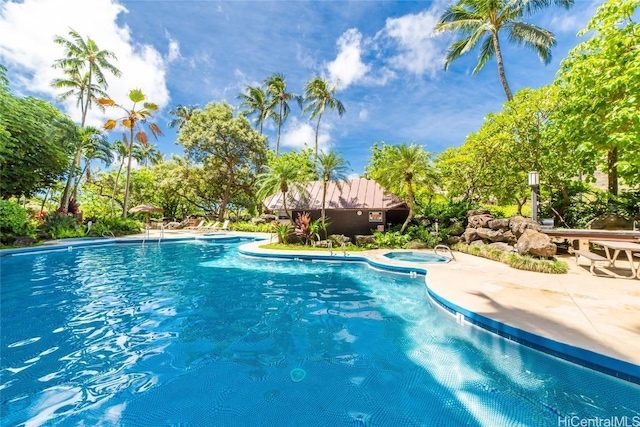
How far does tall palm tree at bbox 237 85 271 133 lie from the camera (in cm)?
3088

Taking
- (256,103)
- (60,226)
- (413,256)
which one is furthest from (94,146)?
(413,256)

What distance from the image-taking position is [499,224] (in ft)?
38.9

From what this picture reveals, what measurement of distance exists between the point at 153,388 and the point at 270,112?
3120 centimetres

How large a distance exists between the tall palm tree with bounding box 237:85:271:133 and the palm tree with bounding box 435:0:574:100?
800 inches

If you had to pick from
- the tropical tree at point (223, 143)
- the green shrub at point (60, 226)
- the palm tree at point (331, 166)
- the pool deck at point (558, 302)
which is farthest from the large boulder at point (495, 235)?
the green shrub at point (60, 226)

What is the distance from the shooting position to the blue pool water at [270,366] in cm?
291

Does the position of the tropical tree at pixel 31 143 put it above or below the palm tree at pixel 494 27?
below

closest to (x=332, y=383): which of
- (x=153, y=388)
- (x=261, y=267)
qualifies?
(x=153, y=388)

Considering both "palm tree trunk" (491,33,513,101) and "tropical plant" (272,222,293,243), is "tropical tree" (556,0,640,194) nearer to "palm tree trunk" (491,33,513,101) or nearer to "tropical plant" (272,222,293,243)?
"palm tree trunk" (491,33,513,101)

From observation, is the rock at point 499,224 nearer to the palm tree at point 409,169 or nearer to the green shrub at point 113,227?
the palm tree at point 409,169

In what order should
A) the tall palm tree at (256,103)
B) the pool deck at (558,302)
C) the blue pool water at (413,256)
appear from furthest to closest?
the tall palm tree at (256,103) < the blue pool water at (413,256) < the pool deck at (558,302)

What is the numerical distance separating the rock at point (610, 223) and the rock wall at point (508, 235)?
12.3 ft

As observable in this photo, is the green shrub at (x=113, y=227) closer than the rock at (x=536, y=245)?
No

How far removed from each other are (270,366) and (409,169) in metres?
12.5
